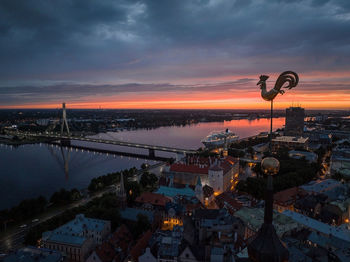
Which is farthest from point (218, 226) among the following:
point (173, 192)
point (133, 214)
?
point (173, 192)

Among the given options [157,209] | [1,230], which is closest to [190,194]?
[157,209]

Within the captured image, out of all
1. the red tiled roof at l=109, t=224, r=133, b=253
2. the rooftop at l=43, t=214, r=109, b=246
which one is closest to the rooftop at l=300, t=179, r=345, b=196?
the red tiled roof at l=109, t=224, r=133, b=253

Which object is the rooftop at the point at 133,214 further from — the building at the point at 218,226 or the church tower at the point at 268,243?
the church tower at the point at 268,243

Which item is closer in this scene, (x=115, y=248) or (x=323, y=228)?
(x=115, y=248)

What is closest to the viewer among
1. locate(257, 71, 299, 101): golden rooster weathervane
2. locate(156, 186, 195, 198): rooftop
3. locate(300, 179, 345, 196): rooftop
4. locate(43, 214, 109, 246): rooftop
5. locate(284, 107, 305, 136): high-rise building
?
locate(257, 71, 299, 101): golden rooster weathervane

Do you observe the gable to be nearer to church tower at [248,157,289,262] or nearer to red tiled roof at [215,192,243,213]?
red tiled roof at [215,192,243,213]

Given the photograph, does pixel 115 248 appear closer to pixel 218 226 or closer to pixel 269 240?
pixel 218 226
